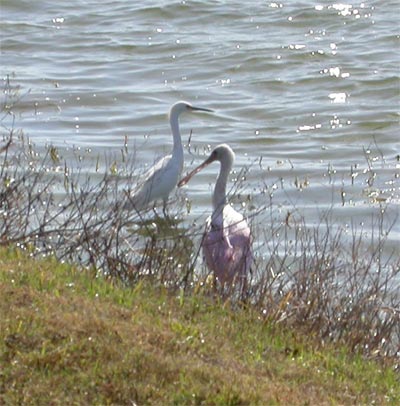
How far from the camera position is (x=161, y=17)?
25.7 m

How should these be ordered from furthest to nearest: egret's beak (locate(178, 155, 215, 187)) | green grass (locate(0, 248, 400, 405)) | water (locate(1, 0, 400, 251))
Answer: water (locate(1, 0, 400, 251)) < egret's beak (locate(178, 155, 215, 187)) < green grass (locate(0, 248, 400, 405))

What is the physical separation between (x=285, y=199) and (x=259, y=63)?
7.59 meters

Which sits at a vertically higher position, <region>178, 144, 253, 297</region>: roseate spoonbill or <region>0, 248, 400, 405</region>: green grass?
<region>0, 248, 400, 405</region>: green grass

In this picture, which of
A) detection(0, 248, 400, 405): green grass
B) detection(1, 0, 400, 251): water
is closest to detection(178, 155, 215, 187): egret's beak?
detection(1, 0, 400, 251): water

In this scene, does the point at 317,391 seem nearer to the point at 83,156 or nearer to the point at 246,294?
the point at 246,294

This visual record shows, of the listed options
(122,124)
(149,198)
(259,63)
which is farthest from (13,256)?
(259,63)

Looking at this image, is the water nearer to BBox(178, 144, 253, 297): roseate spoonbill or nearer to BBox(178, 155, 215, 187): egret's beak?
BBox(178, 155, 215, 187): egret's beak

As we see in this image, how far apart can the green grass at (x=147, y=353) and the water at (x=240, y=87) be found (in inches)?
204

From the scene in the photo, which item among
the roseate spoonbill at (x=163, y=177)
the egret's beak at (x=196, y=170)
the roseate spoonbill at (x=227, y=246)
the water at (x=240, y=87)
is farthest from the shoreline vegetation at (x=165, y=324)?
the water at (x=240, y=87)

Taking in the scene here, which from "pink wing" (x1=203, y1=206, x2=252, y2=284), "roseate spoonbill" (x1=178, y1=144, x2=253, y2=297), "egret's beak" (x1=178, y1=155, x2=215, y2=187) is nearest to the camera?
"roseate spoonbill" (x1=178, y1=144, x2=253, y2=297)

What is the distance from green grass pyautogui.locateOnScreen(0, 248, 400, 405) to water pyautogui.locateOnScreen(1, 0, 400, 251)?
518cm

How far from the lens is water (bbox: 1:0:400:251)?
15.9 m

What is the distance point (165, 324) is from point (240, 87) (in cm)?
1454

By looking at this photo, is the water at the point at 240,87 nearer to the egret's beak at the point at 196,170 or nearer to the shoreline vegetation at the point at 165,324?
the egret's beak at the point at 196,170
